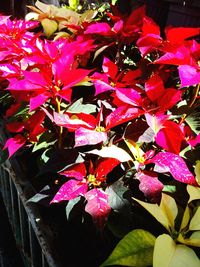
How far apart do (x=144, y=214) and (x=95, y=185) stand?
147mm

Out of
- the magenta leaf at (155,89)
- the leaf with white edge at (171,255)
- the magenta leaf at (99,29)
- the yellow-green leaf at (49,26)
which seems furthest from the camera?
the yellow-green leaf at (49,26)

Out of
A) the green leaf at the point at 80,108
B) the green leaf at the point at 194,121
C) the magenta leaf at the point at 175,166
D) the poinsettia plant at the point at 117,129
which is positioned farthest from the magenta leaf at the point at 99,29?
the magenta leaf at the point at 175,166

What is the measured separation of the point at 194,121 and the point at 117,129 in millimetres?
194

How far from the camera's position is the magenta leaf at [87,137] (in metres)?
0.65

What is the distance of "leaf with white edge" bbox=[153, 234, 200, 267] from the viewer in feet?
1.64

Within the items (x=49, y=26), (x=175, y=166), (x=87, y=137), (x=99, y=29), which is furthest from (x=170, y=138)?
(x=49, y=26)

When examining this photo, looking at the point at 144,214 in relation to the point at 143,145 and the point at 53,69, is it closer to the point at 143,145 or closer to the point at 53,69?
the point at 143,145

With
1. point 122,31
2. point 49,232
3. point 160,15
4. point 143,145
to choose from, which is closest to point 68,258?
point 49,232

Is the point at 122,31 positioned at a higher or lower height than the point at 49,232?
higher

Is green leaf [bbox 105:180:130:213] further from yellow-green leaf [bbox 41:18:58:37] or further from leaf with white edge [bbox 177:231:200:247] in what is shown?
yellow-green leaf [bbox 41:18:58:37]

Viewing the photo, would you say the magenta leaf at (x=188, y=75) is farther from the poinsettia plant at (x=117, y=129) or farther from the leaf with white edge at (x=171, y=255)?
the leaf with white edge at (x=171, y=255)

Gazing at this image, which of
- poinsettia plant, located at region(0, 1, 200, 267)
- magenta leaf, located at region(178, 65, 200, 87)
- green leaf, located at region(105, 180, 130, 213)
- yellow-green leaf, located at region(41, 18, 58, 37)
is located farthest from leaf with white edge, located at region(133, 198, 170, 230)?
yellow-green leaf, located at region(41, 18, 58, 37)

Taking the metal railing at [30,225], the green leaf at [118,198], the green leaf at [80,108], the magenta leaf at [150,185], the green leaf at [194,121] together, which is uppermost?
the green leaf at [194,121]

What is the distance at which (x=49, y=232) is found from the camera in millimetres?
799
